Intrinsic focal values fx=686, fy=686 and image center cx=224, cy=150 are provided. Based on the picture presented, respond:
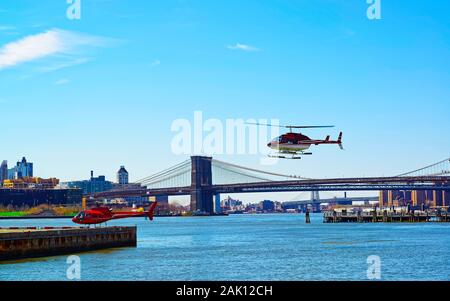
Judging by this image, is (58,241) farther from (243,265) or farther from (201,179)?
(201,179)

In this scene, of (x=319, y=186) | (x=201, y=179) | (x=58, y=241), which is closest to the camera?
(x=58, y=241)

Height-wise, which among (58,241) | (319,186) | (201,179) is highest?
(201,179)

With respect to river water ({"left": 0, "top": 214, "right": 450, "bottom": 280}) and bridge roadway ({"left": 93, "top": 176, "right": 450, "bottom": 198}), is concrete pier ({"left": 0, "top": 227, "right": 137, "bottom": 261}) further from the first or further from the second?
bridge roadway ({"left": 93, "top": 176, "right": 450, "bottom": 198})

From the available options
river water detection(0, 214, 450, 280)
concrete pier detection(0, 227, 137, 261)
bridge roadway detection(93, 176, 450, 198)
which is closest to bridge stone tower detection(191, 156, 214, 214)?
bridge roadway detection(93, 176, 450, 198)

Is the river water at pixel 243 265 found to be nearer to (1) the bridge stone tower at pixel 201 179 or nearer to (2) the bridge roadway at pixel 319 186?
(2) the bridge roadway at pixel 319 186

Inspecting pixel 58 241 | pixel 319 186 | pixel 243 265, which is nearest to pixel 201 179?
pixel 319 186
